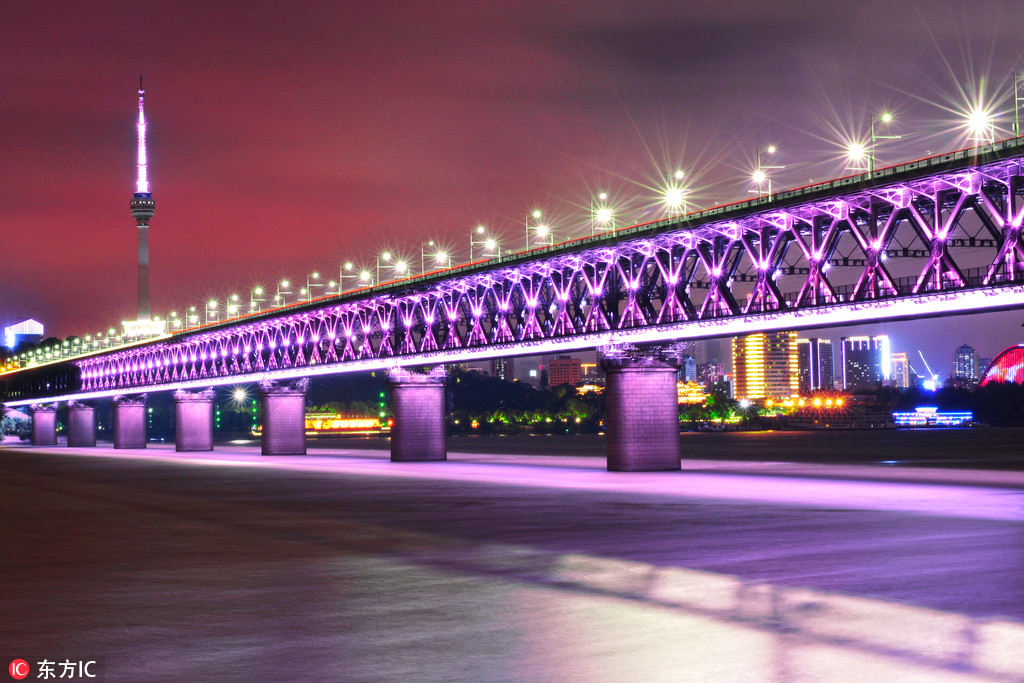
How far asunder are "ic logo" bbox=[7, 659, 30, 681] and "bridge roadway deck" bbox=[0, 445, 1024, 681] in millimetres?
524

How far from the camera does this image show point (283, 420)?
127938mm

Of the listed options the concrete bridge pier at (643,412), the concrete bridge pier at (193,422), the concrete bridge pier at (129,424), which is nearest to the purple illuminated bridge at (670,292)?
the concrete bridge pier at (643,412)

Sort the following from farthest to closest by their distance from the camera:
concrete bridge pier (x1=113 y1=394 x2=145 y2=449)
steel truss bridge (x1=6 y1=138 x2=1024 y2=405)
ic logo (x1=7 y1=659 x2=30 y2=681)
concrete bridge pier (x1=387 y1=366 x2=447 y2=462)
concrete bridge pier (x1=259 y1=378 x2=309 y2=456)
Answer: concrete bridge pier (x1=113 y1=394 x2=145 y2=449) → concrete bridge pier (x1=259 y1=378 x2=309 y2=456) → concrete bridge pier (x1=387 y1=366 x2=447 y2=462) → steel truss bridge (x1=6 y1=138 x2=1024 y2=405) → ic logo (x1=7 y1=659 x2=30 y2=681)

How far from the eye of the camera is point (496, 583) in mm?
22969

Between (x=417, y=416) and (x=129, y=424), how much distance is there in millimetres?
94856

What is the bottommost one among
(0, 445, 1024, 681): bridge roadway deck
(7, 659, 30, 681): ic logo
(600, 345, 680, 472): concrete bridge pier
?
(0, 445, 1024, 681): bridge roadway deck

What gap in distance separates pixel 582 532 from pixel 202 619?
52.8 ft

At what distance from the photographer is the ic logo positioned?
1474cm

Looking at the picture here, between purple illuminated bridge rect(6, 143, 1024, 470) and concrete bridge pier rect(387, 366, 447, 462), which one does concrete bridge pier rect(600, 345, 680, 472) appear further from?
concrete bridge pier rect(387, 366, 447, 462)

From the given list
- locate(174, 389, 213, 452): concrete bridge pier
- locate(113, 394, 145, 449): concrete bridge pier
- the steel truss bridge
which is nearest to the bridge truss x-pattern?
the steel truss bridge

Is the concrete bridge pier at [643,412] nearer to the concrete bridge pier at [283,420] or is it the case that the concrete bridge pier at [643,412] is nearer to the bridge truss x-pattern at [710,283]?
the bridge truss x-pattern at [710,283]

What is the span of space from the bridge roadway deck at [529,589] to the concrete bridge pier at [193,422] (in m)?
107

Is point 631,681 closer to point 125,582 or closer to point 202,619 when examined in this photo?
point 202,619

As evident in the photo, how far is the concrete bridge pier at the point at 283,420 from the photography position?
4951 inches
